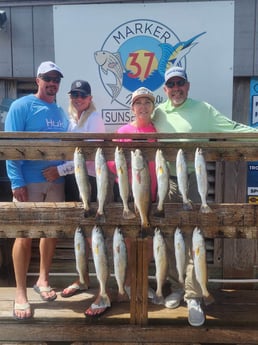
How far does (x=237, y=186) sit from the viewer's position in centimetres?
362

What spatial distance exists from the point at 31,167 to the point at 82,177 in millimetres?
692

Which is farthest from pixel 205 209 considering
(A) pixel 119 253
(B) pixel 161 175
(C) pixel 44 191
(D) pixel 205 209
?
(C) pixel 44 191

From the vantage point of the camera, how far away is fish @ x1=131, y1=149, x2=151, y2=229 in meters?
2.56

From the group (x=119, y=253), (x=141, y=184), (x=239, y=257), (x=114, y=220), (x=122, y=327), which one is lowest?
(x=122, y=327)

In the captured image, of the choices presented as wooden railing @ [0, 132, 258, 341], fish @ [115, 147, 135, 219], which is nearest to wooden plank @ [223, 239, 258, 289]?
wooden railing @ [0, 132, 258, 341]

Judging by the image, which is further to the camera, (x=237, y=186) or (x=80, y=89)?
(x=237, y=186)

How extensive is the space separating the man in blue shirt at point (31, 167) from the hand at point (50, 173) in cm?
3

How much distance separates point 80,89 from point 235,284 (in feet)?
7.40

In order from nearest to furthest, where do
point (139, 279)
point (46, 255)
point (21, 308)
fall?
1. point (139, 279)
2. point (21, 308)
3. point (46, 255)

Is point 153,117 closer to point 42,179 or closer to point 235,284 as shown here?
point 42,179

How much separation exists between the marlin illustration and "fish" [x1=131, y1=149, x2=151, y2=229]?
126 cm

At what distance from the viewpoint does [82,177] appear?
2.62 m

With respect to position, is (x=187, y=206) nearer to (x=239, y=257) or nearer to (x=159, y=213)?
(x=159, y=213)

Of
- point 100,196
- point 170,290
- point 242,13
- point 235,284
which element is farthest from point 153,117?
point 235,284
